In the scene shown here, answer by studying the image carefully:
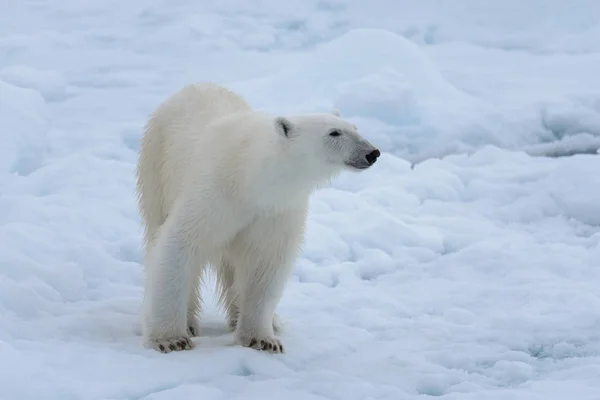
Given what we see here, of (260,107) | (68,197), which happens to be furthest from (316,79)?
(68,197)

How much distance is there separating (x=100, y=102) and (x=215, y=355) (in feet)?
17.2

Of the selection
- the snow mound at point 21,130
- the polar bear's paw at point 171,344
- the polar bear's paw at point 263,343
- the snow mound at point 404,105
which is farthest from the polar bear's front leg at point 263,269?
the snow mound at point 404,105

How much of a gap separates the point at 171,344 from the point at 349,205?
2.66 meters

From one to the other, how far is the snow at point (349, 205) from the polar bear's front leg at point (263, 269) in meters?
0.13

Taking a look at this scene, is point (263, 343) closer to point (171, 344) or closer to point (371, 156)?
point (171, 344)

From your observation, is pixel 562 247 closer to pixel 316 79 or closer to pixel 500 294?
pixel 500 294

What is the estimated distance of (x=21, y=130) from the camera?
6.59 metres

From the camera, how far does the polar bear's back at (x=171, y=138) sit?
3998 mm

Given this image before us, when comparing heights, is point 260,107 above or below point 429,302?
above

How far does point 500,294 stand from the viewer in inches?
186

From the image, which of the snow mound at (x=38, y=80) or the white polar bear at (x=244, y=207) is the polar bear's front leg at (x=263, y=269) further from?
the snow mound at (x=38, y=80)

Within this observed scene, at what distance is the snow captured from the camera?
350 cm

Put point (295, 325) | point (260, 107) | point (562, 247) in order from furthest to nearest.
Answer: point (260, 107), point (562, 247), point (295, 325)

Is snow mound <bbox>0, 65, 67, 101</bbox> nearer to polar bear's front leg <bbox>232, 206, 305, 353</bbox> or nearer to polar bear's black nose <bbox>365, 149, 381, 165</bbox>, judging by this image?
polar bear's front leg <bbox>232, 206, 305, 353</bbox>
